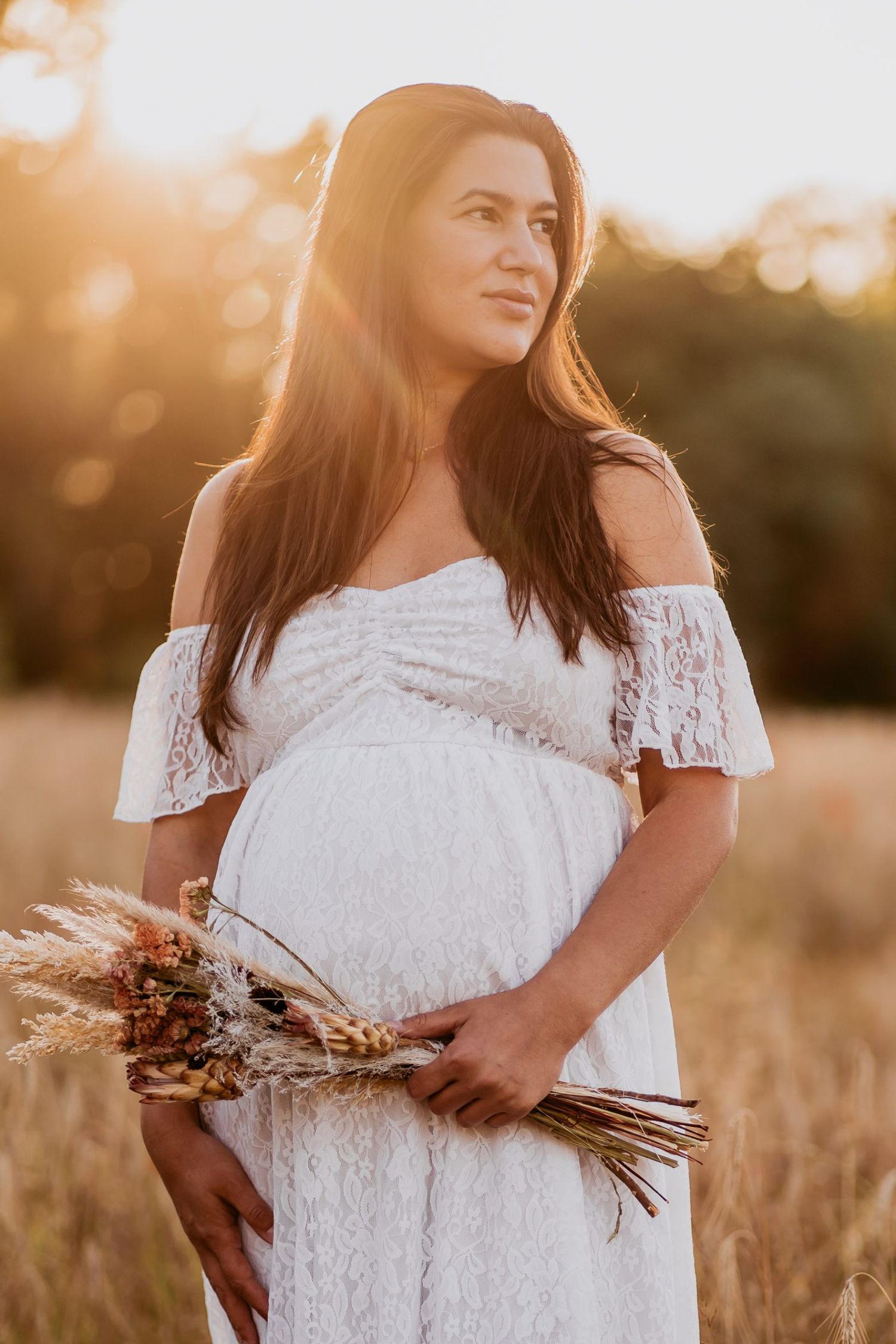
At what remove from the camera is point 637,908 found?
2.01 m

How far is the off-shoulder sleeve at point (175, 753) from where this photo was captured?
2451mm

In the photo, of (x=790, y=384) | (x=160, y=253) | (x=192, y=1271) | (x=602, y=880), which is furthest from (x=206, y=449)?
(x=602, y=880)

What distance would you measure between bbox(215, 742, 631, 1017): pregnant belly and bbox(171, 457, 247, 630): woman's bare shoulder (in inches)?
20.5

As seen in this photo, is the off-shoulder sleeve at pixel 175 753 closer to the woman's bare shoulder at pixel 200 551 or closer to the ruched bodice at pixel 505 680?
the woman's bare shoulder at pixel 200 551

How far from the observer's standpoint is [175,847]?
2475mm

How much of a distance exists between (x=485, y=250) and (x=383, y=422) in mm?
364

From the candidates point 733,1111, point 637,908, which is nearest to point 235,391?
point 733,1111

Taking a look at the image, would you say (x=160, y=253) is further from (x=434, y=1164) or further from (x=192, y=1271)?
(x=434, y=1164)

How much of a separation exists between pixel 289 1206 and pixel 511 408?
4.70 ft

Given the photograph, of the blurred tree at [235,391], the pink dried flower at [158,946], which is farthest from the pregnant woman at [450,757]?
the blurred tree at [235,391]

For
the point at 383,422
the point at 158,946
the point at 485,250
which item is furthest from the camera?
the point at 383,422

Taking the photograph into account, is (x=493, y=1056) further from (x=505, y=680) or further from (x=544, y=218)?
(x=544, y=218)

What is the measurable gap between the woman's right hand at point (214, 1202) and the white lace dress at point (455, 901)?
35 millimetres

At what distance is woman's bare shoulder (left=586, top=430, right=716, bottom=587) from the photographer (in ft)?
7.13
